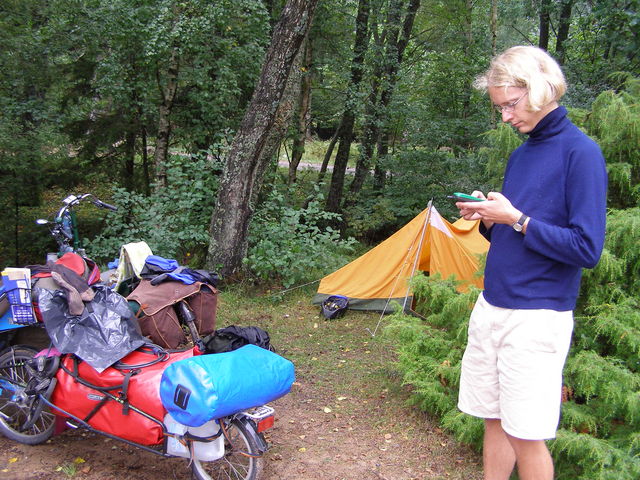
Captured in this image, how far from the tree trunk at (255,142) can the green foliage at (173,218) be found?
29 cm

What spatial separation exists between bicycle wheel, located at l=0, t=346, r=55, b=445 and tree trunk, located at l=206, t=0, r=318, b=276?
336 cm

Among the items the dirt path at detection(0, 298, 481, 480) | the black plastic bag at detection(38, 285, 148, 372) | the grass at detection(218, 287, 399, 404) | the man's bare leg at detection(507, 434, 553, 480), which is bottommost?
the grass at detection(218, 287, 399, 404)

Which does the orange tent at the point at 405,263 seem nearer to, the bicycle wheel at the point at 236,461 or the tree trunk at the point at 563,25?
the bicycle wheel at the point at 236,461

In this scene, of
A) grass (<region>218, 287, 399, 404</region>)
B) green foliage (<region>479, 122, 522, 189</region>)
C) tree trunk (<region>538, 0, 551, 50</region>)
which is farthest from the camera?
tree trunk (<region>538, 0, 551, 50</region>)

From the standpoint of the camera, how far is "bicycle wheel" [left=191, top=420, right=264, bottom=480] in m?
2.65

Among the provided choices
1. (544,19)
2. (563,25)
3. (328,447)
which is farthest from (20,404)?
(563,25)

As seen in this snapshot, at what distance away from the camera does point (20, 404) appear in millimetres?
3125

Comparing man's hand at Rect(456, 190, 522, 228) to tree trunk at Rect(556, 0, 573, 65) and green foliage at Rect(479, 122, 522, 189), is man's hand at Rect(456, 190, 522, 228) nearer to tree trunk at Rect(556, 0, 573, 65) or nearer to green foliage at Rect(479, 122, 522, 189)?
green foliage at Rect(479, 122, 522, 189)

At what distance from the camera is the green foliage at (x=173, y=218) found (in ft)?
20.4

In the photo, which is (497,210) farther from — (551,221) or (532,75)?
(532,75)

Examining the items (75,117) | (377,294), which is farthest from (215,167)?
(75,117)

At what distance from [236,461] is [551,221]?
1.98m

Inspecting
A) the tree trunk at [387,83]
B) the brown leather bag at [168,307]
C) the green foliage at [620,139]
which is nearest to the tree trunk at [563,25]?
→ the tree trunk at [387,83]

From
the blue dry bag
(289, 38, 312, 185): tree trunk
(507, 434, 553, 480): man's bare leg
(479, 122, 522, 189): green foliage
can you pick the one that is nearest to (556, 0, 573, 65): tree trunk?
(289, 38, 312, 185): tree trunk
